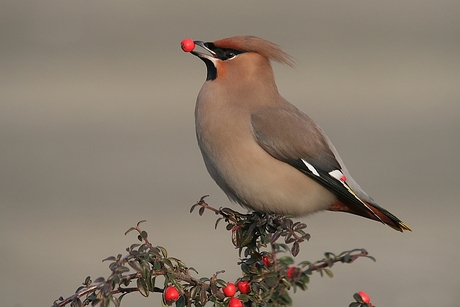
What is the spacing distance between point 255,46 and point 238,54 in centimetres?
8

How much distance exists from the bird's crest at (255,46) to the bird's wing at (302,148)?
0.23 meters

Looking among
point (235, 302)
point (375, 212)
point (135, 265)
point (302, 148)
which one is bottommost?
point (235, 302)

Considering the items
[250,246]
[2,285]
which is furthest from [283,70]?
[250,246]

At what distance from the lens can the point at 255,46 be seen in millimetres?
3600

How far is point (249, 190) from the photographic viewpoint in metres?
3.33

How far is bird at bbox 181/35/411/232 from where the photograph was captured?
11.0 ft

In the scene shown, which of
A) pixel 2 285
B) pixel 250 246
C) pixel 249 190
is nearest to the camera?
pixel 250 246

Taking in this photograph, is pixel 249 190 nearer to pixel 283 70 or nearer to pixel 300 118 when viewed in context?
pixel 300 118

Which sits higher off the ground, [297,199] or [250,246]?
[297,199]

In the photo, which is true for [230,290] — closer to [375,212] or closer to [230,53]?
[375,212]

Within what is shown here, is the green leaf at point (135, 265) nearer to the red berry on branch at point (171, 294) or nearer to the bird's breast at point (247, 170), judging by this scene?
the red berry on branch at point (171, 294)

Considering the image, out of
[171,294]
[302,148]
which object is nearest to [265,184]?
[302,148]

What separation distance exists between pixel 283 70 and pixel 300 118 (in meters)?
3.24

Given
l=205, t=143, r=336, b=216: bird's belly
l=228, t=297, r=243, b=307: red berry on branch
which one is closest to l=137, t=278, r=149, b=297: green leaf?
l=228, t=297, r=243, b=307: red berry on branch
